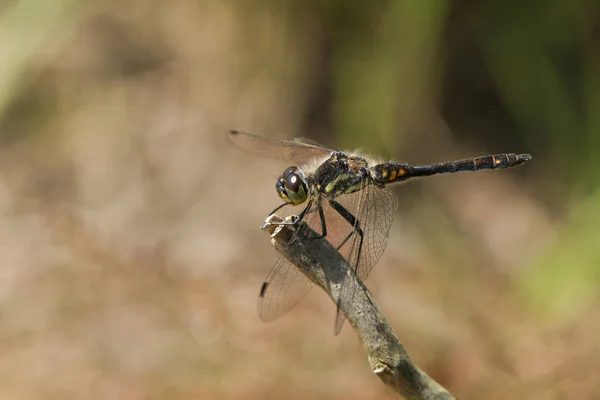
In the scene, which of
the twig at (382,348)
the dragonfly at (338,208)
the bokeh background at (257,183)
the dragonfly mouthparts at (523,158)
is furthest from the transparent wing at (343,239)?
the bokeh background at (257,183)

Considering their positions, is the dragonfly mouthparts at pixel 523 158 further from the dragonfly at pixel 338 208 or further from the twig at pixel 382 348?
the twig at pixel 382 348

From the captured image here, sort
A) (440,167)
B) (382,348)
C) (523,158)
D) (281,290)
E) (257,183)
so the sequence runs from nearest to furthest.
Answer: (382,348)
(281,290)
(523,158)
(440,167)
(257,183)

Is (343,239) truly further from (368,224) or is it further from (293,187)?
(293,187)

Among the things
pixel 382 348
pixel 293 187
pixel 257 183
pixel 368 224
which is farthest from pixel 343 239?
pixel 257 183

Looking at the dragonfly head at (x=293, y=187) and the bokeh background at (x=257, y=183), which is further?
the bokeh background at (x=257, y=183)

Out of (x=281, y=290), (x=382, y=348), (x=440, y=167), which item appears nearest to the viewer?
(x=382, y=348)

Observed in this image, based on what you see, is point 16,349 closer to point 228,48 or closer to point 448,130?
point 228,48
